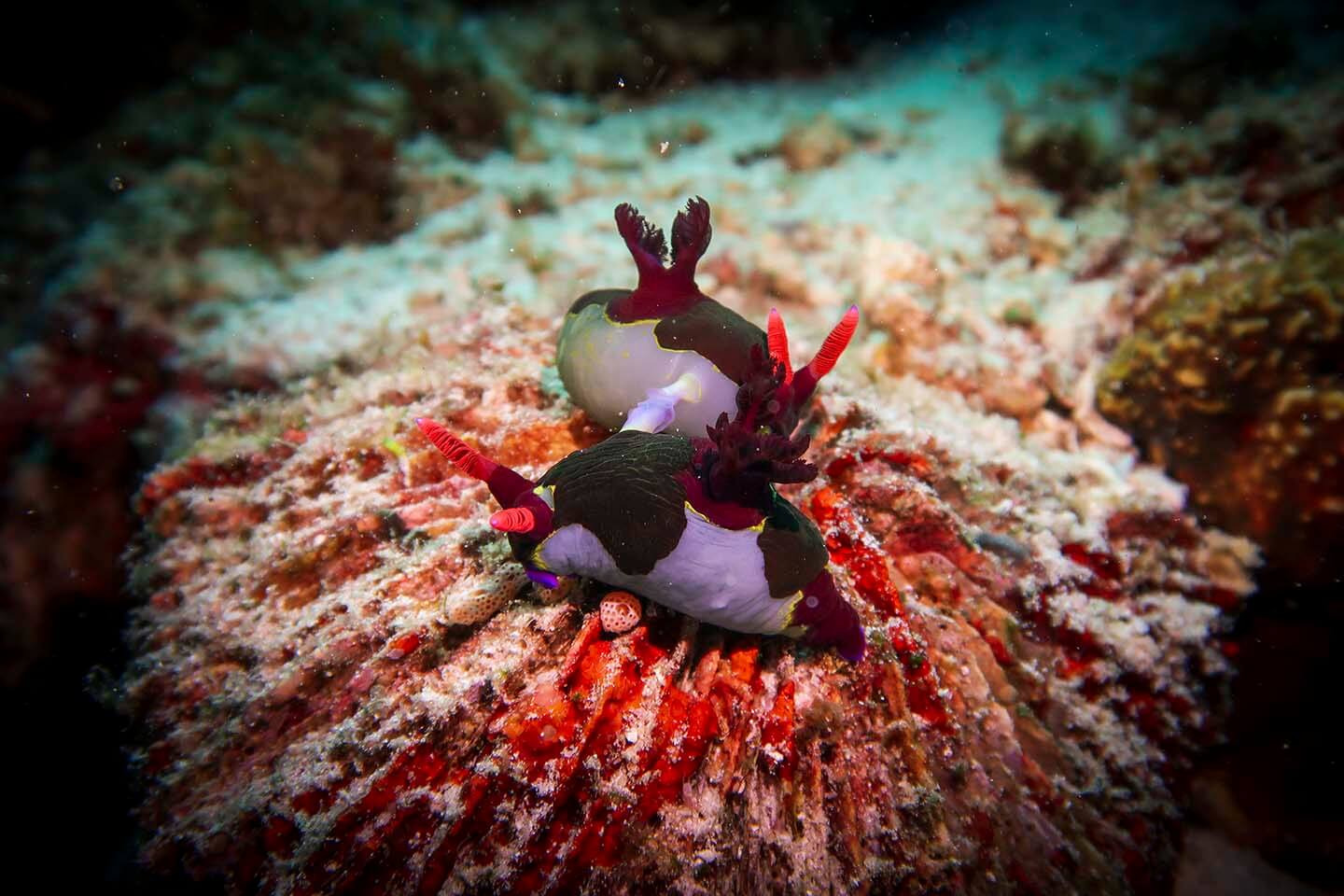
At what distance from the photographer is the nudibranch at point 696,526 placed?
1630mm

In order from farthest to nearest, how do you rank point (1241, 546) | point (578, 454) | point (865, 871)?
point (1241, 546)
point (578, 454)
point (865, 871)

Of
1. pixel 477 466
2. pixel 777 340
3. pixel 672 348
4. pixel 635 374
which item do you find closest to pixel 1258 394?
pixel 777 340

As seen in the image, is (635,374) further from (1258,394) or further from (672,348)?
(1258,394)

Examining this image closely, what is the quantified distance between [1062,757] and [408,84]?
24.7 feet

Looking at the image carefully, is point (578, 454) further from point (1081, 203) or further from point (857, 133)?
point (857, 133)

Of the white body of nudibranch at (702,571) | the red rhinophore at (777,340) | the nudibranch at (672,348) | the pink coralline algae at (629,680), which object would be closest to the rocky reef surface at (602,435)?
the pink coralline algae at (629,680)

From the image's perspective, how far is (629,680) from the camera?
1791 millimetres

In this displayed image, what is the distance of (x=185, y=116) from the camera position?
529 centimetres

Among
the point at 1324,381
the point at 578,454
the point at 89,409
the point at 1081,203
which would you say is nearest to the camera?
the point at 578,454

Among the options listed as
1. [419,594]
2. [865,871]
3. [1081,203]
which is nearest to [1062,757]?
[865,871]

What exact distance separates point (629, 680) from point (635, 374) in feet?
3.66

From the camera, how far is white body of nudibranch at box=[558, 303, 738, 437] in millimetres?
2170

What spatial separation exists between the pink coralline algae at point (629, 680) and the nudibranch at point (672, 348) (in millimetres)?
443

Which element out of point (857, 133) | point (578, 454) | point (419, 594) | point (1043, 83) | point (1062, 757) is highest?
point (1043, 83)
